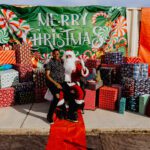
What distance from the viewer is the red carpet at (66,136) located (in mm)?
5449

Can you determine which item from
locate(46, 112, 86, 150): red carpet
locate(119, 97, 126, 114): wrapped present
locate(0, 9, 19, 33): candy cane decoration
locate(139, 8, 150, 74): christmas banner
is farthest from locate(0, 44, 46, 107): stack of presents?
locate(139, 8, 150, 74): christmas banner

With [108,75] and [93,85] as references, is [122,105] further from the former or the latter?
[108,75]

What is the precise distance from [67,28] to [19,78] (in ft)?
7.79

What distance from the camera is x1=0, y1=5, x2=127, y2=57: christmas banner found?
9039 millimetres

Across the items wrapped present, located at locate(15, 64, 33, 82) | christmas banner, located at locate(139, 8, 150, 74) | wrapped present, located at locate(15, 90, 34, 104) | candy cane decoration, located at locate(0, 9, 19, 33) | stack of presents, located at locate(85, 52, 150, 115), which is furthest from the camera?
christmas banner, located at locate(139, 8, 150, 74)

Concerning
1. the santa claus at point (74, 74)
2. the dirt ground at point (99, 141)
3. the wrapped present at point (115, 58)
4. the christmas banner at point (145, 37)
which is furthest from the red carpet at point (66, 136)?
the christmas banner at point (145, 37)

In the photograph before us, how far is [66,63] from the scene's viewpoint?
683cm

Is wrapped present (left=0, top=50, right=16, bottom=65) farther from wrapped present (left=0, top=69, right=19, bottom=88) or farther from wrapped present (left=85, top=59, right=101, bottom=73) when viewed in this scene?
wrapped present (left=85, top=59, right=101, bottom=73)

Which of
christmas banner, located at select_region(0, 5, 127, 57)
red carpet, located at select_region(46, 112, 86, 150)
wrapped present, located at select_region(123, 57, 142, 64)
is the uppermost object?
christmas banner, located at select_region(0, 5, 127, 57)

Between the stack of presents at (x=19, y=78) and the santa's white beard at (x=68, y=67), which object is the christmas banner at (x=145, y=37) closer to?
the santa's white beard at (x=68, y=67)

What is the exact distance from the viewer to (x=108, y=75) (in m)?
8.16

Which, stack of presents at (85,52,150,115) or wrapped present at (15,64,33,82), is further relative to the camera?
wrapped present at (15,64,33,82)

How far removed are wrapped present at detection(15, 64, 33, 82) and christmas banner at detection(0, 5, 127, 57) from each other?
0.96m

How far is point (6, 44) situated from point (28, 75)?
1394 mm
